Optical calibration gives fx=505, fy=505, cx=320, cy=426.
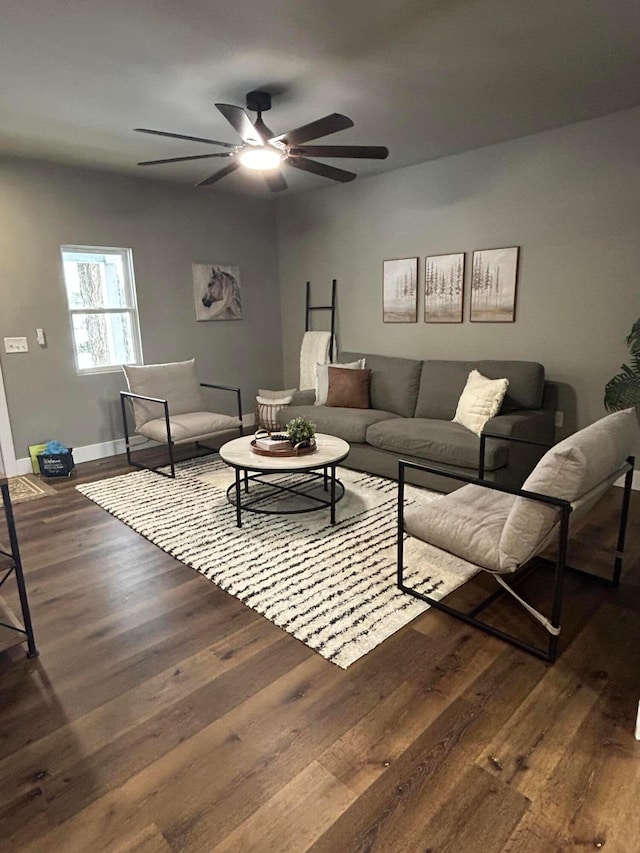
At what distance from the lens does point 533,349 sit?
4.10 metres

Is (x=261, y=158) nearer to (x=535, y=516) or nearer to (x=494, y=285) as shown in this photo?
(x=494, y=285)

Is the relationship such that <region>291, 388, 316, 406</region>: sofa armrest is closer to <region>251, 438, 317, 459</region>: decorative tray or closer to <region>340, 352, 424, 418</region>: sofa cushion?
<region>340, 352, 424, 418</region>: sofa cushion

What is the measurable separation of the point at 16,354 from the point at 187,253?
→ 1938mm

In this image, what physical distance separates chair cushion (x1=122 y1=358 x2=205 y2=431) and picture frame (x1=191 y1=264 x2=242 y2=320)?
0.79 metres

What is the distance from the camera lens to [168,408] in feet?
14.5

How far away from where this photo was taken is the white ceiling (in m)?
2.18

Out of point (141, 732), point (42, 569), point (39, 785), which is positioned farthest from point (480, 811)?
point (42, 569)

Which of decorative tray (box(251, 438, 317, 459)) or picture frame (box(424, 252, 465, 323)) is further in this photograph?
picture frame (box(424, 252, 465, 323))

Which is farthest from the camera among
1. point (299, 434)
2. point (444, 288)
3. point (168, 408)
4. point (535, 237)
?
point (444, 288)

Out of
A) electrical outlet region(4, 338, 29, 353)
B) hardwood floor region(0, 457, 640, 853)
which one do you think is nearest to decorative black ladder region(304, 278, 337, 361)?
electrical outlet region(4, 338, 29, 353)

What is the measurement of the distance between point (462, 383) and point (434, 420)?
15.4 inches

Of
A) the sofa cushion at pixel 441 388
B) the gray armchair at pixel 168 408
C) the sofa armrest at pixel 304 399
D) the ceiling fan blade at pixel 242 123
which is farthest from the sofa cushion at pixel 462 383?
the ceiling fan blade at pixel 242 123

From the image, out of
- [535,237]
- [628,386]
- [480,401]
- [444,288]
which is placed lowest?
[480,401]

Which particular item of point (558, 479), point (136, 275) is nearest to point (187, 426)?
point (136, 275)
